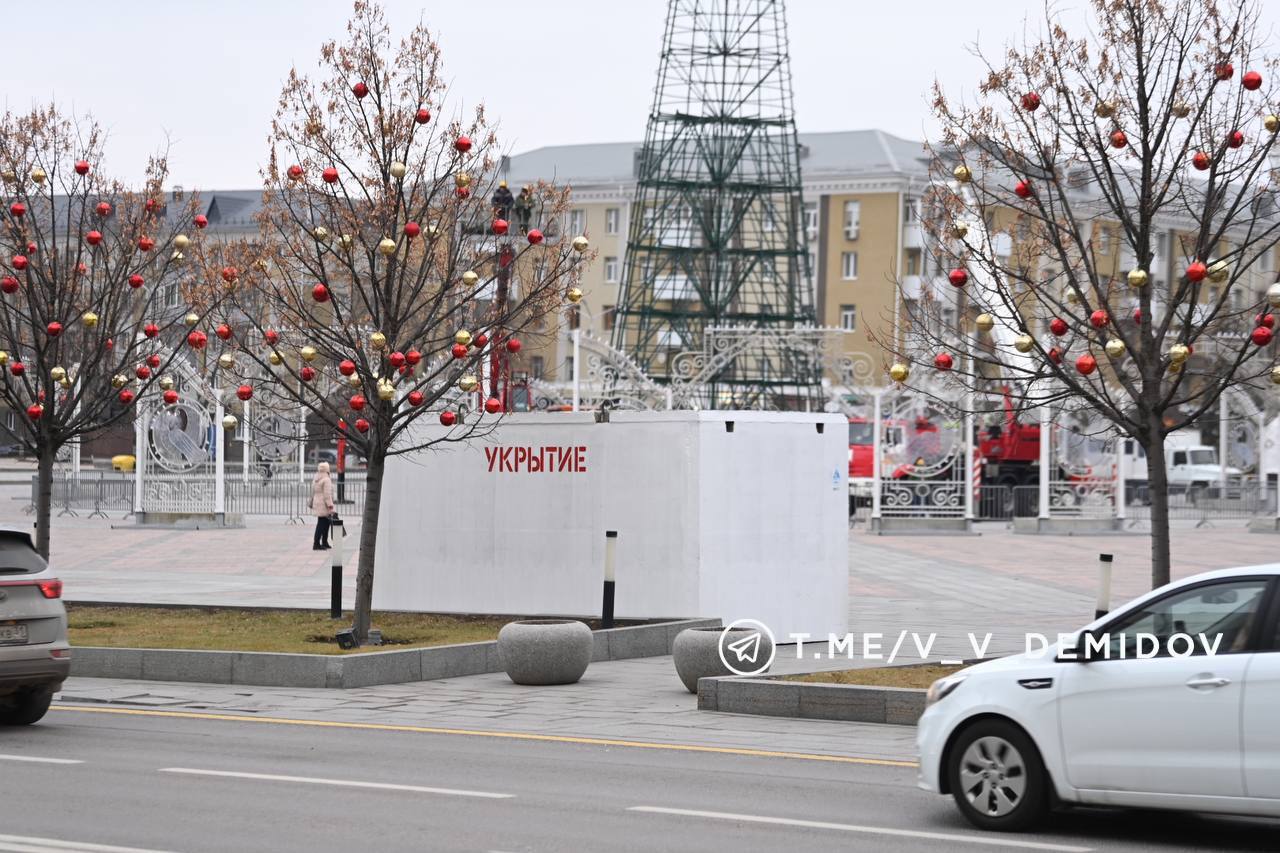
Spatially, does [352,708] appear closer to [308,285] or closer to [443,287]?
[443,287]

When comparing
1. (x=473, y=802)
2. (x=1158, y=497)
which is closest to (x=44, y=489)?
(x=473, y=802)

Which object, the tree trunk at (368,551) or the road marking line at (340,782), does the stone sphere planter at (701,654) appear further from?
the road marking line at (340,782)

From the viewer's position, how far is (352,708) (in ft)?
50.7

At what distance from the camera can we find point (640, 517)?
812 inches

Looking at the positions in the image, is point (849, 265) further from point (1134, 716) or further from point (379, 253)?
point (1134, 716)

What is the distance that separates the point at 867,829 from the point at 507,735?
15.1ft

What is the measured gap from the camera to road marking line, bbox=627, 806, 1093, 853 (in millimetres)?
9344

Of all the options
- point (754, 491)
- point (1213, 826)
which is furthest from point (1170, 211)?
point (1213, 826)

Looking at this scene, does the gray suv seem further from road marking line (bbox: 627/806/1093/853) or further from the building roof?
the building roof

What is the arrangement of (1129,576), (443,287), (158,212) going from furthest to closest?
(1129,576)
(158,212)
(443,287)

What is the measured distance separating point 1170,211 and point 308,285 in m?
9.65

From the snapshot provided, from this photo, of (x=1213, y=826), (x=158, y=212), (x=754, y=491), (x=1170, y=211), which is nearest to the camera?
(x=1213, y=826)

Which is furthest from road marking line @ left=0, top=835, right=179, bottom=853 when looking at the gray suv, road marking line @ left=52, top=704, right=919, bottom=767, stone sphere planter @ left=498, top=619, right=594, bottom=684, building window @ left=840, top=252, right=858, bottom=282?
building window @ left=840, top=252, right=858, bottom=282

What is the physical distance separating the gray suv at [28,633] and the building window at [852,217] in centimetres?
8544
